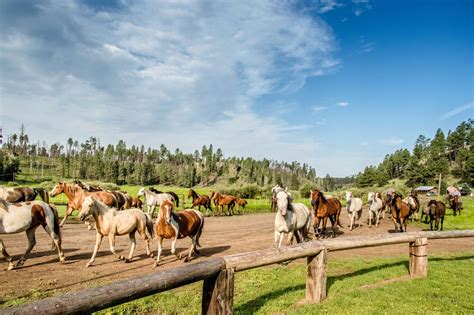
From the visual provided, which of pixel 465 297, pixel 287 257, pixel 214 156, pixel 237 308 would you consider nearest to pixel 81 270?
pixel 237 308

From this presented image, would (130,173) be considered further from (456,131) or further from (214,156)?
(456,131)

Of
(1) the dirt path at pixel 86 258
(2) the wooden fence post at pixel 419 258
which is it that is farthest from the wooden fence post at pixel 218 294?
(2) the wooden fence post at pixel 419 258

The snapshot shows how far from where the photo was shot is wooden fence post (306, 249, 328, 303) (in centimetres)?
531

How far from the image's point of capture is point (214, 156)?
127m

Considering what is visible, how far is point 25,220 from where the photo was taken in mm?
8172

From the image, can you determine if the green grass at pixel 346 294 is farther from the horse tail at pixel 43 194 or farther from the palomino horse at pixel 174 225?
the horse tail at pixel 43 194

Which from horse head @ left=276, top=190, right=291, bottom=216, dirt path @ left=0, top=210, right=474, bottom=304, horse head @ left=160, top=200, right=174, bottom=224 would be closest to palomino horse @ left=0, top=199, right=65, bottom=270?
dirt path @ left=0, top=210, right=474, bottom=304

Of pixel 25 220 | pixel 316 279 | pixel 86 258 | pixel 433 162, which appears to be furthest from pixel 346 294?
pixel 433 162

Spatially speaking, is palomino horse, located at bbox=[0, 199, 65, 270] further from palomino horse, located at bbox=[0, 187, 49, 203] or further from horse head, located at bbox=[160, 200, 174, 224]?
palomino horse, located at bbox=[0, 187, 49, 203]

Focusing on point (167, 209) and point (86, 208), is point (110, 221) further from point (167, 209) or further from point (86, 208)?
point (167, 209)

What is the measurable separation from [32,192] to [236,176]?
98729 millimetres

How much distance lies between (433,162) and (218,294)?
322 feet

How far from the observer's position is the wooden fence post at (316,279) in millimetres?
5312

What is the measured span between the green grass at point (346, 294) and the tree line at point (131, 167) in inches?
2938
